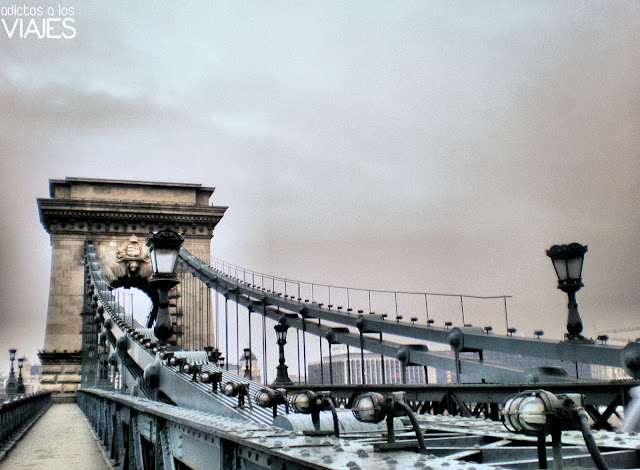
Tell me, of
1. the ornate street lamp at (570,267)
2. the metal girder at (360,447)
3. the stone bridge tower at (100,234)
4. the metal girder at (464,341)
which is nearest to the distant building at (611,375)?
the metal girder at (464,341)

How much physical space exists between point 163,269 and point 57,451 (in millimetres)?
4678

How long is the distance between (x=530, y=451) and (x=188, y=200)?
3981 cm

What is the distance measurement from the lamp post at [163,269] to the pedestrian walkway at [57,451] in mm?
2088

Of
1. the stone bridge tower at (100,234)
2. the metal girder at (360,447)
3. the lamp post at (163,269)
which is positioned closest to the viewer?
the metal girder at (360,447)

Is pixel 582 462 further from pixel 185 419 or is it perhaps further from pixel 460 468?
pixel 185 419

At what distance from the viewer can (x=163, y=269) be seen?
9273 millimetres

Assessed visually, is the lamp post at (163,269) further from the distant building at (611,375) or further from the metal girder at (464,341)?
the distant building at (611,375)

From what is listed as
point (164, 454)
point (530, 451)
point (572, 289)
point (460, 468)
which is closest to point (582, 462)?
point (530, 451)

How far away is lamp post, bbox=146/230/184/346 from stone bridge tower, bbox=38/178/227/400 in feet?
96.1

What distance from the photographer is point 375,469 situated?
2.15 metres

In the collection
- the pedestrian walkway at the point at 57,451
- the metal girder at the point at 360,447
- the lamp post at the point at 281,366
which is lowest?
the pedestrian walkway at the point at 57,451

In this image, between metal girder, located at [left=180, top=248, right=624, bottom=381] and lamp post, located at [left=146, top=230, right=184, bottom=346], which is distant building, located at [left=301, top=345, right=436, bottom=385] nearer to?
metal girder, located at [left=180, top=248, right=624, bottom=381]

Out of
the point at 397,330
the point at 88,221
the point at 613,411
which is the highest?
the point at 88,221

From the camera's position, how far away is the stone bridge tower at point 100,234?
3803 centimetres
